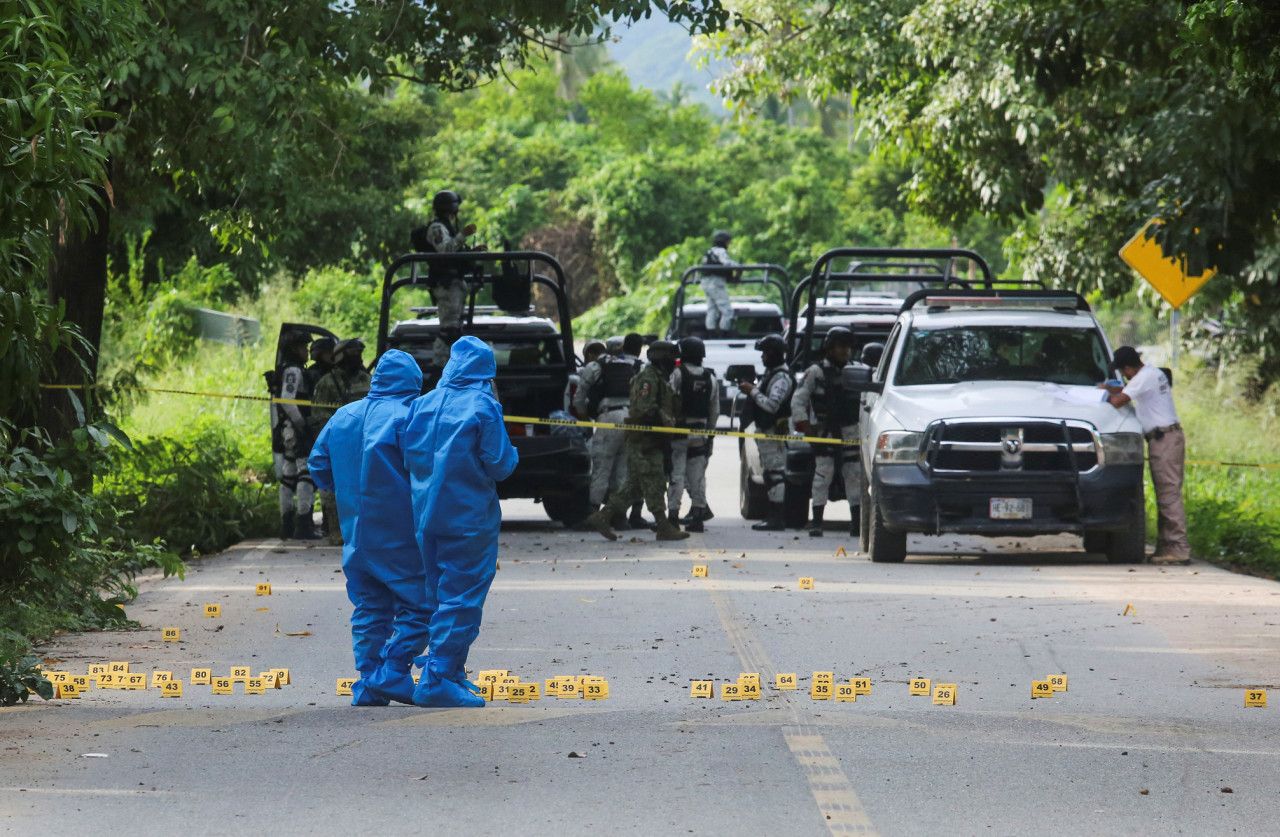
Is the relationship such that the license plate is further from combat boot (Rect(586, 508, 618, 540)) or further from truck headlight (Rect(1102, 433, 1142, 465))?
combat boot (Rect(586, 508, 618, 540))

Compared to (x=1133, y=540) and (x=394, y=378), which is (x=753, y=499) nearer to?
(x=1133, y=540)

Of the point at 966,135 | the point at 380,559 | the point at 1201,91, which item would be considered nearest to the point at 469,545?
the point at 380,559

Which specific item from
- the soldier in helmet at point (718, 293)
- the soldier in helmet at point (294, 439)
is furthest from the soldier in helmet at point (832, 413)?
the soldier in helmet at point (718, 293)

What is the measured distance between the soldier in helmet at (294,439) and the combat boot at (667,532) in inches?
121

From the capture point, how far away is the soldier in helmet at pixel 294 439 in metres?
15.2

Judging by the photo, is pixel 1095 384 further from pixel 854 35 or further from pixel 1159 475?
pixel 854 35

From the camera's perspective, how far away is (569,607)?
11211mm

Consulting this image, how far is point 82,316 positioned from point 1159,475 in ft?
27.9

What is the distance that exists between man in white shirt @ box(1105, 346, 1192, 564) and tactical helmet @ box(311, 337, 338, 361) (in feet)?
21.6

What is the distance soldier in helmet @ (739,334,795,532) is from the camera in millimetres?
16281

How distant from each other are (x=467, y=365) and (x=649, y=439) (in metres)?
7.53

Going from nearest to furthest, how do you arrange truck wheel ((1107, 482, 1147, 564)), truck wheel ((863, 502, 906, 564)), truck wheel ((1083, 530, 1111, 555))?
1. truck wheel ((1107, 482, 1147, 564))
2. truck wheel ((863, 502, 906, 564))
3. truck wheel ((1083, 530, 1111, 555))

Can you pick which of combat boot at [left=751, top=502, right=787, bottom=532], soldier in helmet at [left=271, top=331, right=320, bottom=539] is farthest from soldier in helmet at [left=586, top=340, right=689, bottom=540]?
soldier in helmet at [left=271, top=331, right=320, bottom=539]

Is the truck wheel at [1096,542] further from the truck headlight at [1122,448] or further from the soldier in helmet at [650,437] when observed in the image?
the soldier in helmet at [650,437]
